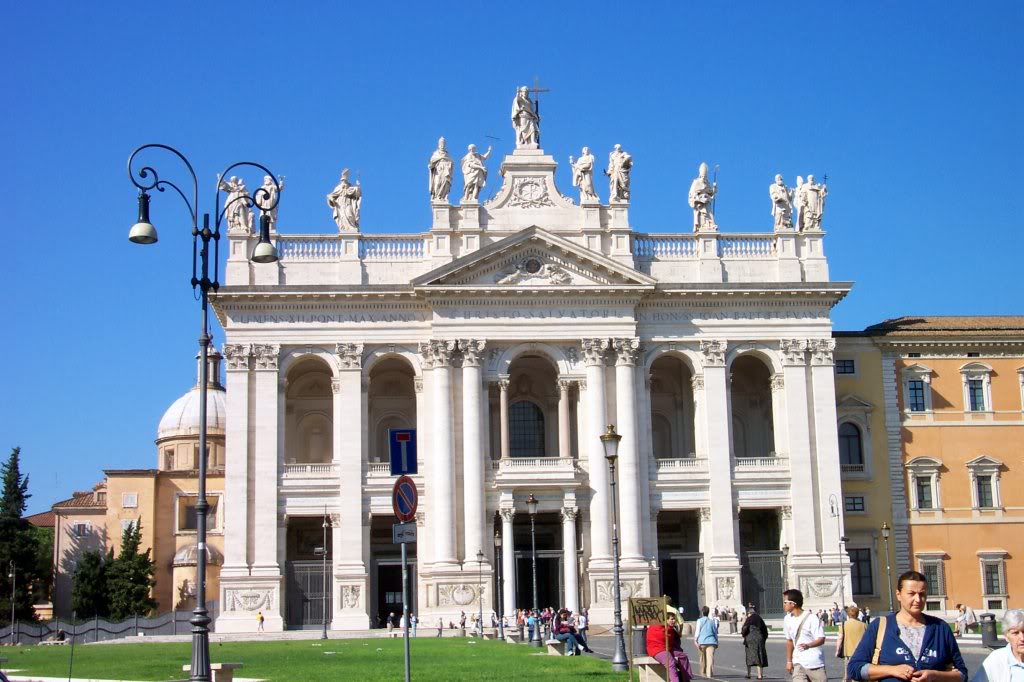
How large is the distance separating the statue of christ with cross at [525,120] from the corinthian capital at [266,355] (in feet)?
46.0

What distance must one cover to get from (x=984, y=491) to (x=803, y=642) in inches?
1856

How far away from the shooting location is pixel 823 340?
193 ft

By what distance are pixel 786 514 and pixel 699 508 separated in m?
3.79

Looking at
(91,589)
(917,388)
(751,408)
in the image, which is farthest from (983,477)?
(91,589)

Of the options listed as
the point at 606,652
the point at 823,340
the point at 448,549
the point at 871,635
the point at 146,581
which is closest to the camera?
the point at 871,635

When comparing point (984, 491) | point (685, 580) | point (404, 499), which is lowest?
point (685, 580)

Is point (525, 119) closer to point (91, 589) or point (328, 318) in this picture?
point (328, 318)

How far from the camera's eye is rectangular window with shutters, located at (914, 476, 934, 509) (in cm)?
6131

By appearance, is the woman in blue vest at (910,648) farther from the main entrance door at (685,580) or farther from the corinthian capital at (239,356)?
the corinthian capital at (239,356)

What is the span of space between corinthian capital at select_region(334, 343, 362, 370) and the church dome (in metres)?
32.1

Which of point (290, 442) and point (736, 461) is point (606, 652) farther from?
point (290, 442)

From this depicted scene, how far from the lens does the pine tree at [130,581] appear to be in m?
71.0

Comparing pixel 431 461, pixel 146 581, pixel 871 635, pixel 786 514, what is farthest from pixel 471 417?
pixel 871 635

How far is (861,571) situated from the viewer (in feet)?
197
